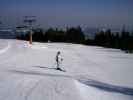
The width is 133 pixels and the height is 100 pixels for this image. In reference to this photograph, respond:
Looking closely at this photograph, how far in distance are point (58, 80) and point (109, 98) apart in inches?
98.6

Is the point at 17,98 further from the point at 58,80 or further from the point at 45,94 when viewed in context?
the point at 58,80

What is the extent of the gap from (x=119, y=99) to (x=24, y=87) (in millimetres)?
3746

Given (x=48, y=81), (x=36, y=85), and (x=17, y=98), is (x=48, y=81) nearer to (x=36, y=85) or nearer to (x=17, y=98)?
(x=36, y=85)

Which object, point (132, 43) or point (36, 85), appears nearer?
point (36, 85)

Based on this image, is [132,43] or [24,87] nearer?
[24,87]

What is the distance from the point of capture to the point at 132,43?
59531 millimetres

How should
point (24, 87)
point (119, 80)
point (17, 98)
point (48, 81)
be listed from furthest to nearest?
point (119, 80)
point (48, 81)
point (24, 87)
point (17, 98)

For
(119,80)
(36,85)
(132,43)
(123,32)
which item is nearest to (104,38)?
(123,32)

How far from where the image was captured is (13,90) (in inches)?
354

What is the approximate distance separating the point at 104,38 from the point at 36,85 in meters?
69.3

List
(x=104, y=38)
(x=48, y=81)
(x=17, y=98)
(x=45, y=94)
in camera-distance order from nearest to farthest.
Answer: (x=17, y=98) < (x=45, y=94) < (x=48, y=81) < (x=104, y=38)

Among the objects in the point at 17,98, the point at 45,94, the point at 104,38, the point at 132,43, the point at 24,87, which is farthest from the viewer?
the point at 104,38

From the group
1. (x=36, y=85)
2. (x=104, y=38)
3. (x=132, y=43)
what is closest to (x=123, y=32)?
(x=104, y=38)

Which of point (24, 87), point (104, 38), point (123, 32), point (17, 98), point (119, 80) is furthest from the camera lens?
point (123, 32)
